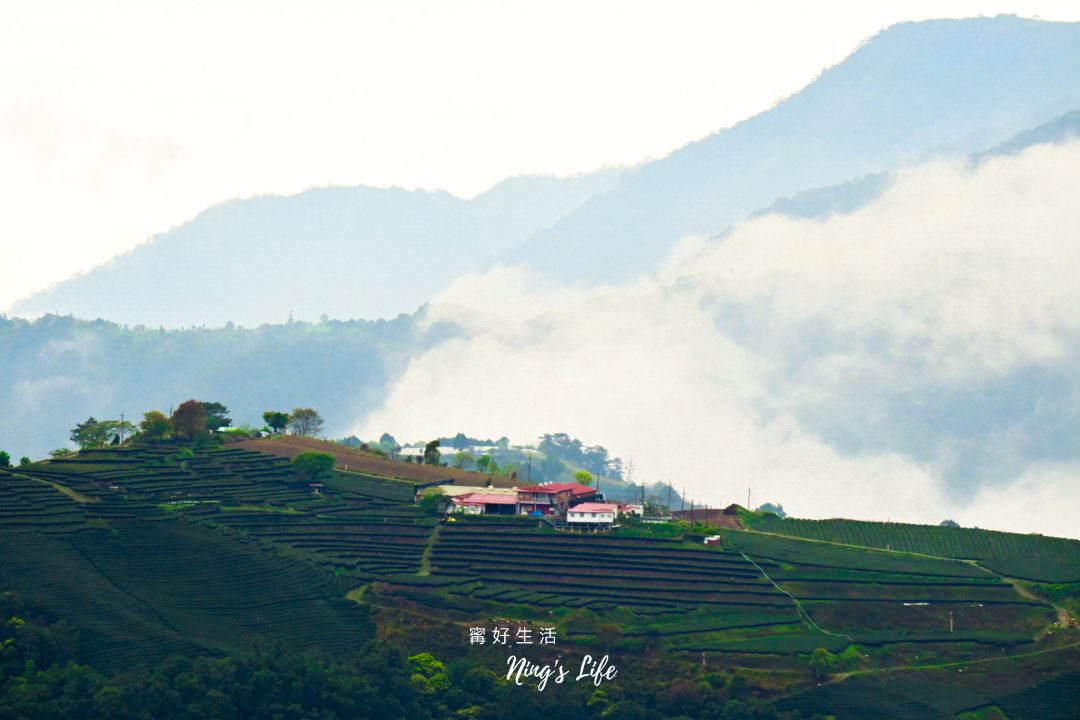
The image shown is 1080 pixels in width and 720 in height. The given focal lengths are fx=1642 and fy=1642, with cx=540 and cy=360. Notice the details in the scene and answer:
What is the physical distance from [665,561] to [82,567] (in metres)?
30.0

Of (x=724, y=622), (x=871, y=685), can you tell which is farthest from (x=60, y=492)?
(x=871, y=685)

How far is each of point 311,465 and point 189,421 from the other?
11.5m

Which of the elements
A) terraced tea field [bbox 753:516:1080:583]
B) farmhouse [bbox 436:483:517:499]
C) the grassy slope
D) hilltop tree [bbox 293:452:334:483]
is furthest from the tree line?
terraced tea field [bbox 753:516:1080:583]

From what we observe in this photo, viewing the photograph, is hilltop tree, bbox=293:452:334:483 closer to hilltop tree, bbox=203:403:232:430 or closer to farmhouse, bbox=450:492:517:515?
farmhouse, bbox=450:492:517:515

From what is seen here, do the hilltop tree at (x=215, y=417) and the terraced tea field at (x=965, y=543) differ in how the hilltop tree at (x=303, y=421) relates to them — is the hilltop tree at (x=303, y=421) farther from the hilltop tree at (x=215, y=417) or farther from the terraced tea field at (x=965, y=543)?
the terraced tea field at (x=965, y=543)

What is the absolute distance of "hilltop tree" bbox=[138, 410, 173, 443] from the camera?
107 metres

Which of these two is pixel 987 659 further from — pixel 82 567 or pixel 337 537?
pixel 82 567

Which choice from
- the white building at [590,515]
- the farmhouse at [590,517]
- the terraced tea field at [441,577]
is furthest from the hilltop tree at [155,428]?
the farmhouse at [590,517]

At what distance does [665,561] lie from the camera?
287ft

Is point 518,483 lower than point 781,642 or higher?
higher

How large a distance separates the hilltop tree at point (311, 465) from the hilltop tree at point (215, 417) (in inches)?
477

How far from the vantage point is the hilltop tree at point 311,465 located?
10100cm

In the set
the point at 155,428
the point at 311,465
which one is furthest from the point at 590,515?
the point at 155,428

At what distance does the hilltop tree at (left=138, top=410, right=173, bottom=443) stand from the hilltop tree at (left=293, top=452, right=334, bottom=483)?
34.9 ft
